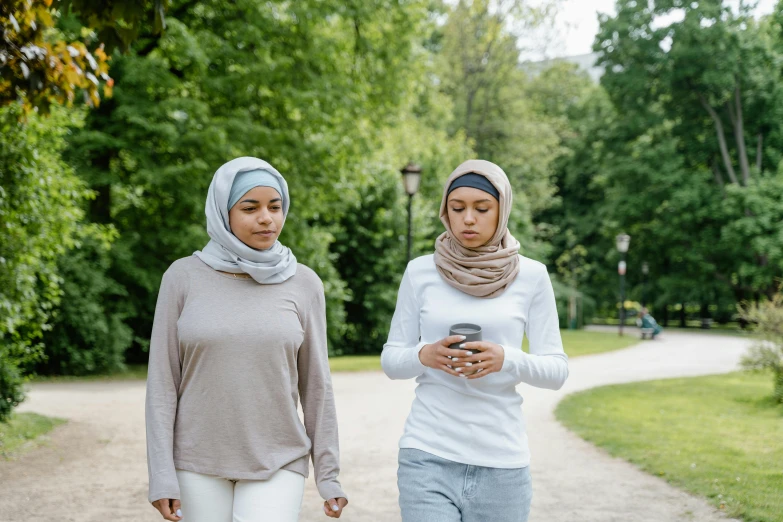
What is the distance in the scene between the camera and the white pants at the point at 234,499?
302 centimetres

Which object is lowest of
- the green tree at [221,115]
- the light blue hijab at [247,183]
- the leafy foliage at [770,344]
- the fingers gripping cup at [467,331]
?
the leafy foliage at [770,344]

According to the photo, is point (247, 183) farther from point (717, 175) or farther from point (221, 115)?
point (717, 175)

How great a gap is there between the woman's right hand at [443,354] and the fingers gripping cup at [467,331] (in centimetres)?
2

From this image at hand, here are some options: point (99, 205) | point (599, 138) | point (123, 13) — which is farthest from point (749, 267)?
point (123, 13)

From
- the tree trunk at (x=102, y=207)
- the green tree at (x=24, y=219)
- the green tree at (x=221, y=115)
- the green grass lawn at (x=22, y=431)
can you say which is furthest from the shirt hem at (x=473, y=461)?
the tree trunk at (x=102, y=207)

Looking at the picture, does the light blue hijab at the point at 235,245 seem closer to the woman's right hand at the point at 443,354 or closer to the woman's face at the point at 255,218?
the woman's face at the point at 255,218

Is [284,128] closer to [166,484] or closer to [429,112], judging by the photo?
[166,484]

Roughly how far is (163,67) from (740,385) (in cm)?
1278

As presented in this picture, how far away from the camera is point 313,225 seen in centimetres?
2464

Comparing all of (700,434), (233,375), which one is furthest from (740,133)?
(233,375)

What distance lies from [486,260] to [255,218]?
33.1 inches

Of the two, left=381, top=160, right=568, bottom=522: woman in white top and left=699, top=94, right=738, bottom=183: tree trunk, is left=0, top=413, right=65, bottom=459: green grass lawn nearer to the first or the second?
left=381, top=160, right=568, bottom=522: woman in white top

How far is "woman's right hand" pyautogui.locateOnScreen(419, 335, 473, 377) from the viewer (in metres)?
2.91

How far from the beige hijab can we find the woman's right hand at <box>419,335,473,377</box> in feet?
0.87
